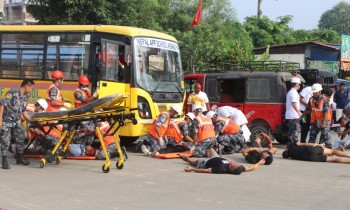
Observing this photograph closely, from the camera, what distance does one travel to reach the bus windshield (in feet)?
44.2

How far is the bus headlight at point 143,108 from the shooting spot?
1331 cm

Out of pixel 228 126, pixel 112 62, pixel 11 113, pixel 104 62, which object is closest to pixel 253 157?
pixel 228 126

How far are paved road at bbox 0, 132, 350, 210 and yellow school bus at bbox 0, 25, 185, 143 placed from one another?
2.54 meters

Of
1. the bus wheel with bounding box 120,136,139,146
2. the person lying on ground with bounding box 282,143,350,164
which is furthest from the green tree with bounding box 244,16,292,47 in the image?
the person lying on ground with bounding box 282,143,350,164

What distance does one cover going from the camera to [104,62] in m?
13.2

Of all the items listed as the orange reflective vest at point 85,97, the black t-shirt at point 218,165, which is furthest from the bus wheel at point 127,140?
the black t-shirt at point 218,165

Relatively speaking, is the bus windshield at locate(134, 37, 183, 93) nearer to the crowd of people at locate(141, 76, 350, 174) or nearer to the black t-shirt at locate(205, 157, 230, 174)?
the crowd of people at locate(141, 76, 350, 174)

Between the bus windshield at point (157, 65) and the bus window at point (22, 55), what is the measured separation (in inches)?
111

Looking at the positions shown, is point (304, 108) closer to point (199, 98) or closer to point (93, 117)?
point (199, 98)

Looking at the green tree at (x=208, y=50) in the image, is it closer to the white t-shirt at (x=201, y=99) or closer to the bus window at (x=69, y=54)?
the white t-shirt at (x=201, y=99)

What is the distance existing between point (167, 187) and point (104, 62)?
538 centimetres

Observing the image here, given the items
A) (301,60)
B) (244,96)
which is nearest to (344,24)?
(301,60)

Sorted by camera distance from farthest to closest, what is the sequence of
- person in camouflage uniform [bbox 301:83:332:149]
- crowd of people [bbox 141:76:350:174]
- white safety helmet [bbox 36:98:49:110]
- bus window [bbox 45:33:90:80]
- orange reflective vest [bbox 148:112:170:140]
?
bus window [bbox 45:33:90:80] → person in camouflage uniform [bbox 301:83:332:149] → orange reflective vest [bbox 148:112:170:140] → crowd of people [bbox 141:76:350:174] → white safety helmet [bbox 36:98:49:110]

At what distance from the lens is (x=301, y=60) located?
32.2 metres
